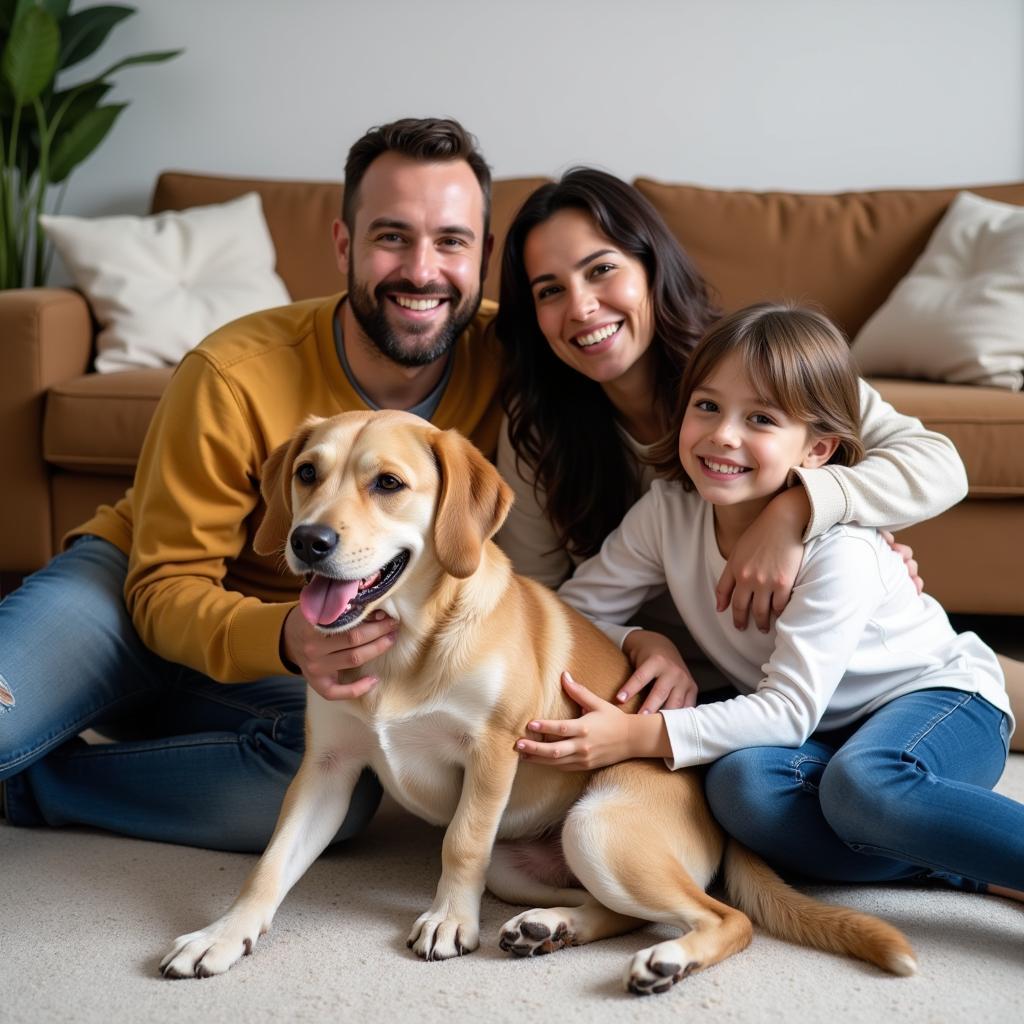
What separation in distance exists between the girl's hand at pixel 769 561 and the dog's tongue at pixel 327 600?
65cm

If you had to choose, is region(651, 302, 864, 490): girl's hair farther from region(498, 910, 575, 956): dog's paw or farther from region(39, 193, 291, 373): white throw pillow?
region(39, 193, 291, 373): white throw pillow

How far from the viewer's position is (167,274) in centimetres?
352

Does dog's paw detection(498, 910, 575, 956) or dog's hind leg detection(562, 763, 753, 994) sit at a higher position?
dog's hind leg detection(562, 763, 753, 994)

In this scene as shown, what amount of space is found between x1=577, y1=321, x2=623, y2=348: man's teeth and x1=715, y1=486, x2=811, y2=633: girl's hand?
451 mm

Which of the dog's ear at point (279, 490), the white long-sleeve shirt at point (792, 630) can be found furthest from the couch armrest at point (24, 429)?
the white long-sleeve shirt at point (792, 630)

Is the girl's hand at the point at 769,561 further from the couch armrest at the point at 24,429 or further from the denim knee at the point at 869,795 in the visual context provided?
the couch armrest at the point at 24,429

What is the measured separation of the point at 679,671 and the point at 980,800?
519mm

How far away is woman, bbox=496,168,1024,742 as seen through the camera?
1.85 metres

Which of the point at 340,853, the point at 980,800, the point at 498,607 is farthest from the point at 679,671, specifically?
the point at 340,853

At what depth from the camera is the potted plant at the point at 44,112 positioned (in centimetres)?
377

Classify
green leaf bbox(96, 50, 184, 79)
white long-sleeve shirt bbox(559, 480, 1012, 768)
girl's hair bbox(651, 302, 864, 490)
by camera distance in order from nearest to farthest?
white long-sleeve shirt bbox(559, 480, 1012, 768) → girl's hair bbox(651, 302, 864, 490) → green leaf bbox(96, 50, 184, 79)

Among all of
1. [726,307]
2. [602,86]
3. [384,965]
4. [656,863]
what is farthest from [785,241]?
[384,965]

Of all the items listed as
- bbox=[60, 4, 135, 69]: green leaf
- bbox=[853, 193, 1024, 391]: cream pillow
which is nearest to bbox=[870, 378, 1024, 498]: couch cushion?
bbox=[853, 193, 1024, 391]: cream pillow

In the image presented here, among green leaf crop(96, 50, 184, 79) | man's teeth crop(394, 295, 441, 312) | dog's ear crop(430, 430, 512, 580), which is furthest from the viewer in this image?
green leaf crop(96, 50, 184, 79)
